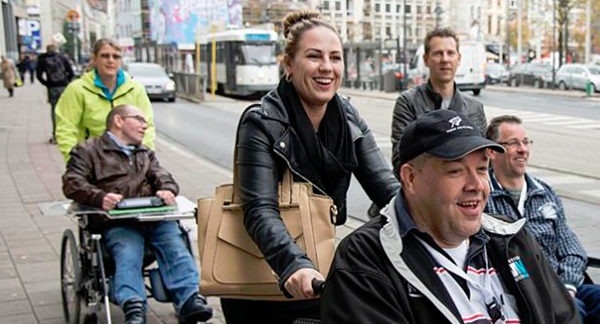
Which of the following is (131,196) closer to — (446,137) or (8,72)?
(446,137)

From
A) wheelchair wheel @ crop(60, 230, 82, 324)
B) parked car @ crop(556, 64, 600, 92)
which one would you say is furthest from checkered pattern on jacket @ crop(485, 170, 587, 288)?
parked car @ crop(556, 64, 600, 92)

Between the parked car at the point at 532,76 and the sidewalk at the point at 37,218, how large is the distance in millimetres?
29986

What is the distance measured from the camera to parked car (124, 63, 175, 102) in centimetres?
2848

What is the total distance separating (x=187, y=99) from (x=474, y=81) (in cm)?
1267

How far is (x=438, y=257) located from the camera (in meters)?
2.33

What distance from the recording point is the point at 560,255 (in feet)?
13.3

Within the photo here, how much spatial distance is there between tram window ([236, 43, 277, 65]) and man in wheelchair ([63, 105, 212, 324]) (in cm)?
2728

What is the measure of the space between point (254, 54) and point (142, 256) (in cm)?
2808

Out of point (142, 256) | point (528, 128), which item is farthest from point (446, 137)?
point (528, 128)

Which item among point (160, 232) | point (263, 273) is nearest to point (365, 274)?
point (263, 273)

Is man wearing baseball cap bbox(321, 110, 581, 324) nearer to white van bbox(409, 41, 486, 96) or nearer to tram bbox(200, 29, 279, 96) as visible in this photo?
tram bbox(200, 29, 279, 96)

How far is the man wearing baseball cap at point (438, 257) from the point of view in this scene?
7.35 feet

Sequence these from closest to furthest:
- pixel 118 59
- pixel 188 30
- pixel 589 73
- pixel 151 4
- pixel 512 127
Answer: pixel 512 127 → pixel 118 59 → pixel 589 73 → pixel 188 30 → pixel 151 4

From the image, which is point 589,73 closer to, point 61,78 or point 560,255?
point 61,78
